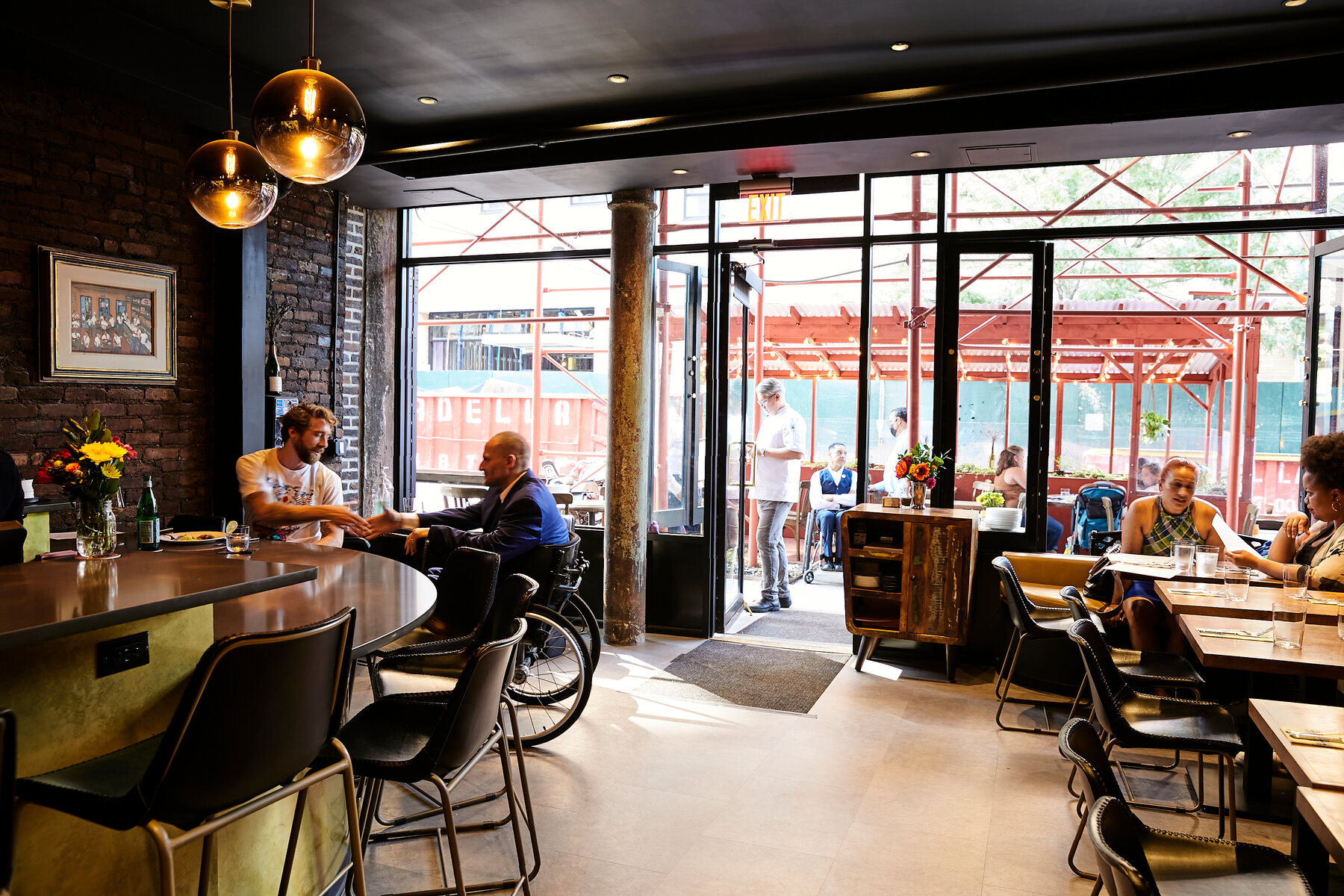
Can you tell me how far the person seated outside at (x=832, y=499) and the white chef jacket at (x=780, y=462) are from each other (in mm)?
1266

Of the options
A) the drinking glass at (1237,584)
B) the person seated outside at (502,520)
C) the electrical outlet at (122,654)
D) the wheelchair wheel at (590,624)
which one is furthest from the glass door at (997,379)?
the electrical outlet at (122,654)

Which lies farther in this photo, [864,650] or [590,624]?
[864,650]

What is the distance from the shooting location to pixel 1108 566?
4.40 m

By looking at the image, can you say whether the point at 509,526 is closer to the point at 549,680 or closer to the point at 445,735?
the point at 549,680

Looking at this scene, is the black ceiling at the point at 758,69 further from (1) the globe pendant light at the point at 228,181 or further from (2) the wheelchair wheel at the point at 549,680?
(2) the wheelchair wheel at the point at 549,680

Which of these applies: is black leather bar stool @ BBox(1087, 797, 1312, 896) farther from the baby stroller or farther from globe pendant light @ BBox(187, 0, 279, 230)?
the baby stroller

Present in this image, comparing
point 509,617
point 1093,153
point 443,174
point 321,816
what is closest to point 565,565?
point 509,617

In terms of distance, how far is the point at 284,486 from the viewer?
4340 mm

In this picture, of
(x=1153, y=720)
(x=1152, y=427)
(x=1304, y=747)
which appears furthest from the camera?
(x=1152, y=427)

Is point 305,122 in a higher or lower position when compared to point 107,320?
higher

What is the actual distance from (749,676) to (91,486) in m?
3.65

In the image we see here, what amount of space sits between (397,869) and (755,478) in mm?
4811

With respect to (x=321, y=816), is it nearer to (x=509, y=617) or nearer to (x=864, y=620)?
(x=509, y=617)

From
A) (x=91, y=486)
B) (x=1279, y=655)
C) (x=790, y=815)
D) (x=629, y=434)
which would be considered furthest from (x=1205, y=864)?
(x=629, y=434)
